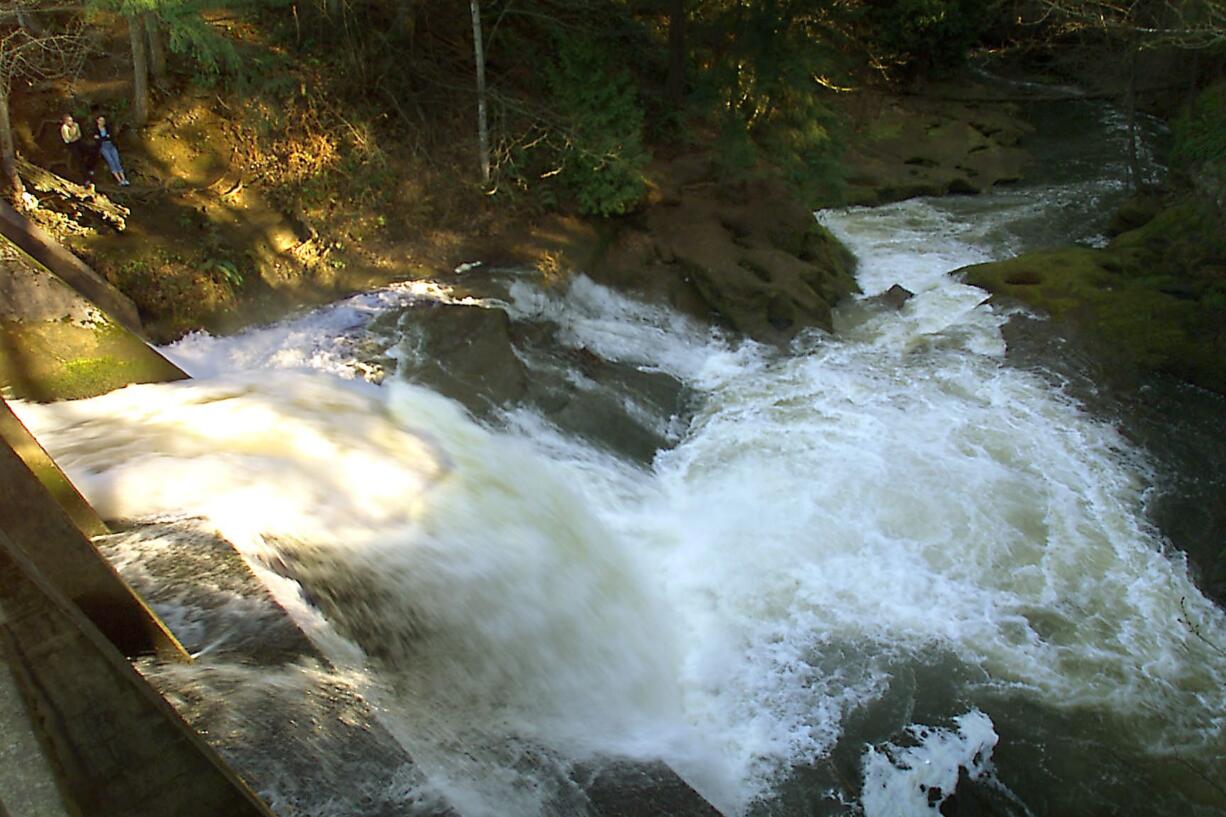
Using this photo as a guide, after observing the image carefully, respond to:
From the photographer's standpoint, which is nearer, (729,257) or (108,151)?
(108,151)

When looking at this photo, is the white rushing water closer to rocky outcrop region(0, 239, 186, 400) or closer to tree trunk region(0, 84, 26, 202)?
rocky outcrop region(0, 239, 186, 400)

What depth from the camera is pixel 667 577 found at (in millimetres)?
7172

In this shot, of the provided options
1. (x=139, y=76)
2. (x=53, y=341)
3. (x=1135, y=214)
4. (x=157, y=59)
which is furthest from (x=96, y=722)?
(x=1135, y=214)

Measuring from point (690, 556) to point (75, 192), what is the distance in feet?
24.4

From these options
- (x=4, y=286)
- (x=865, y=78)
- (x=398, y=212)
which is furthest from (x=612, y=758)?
(x=865, y=78)

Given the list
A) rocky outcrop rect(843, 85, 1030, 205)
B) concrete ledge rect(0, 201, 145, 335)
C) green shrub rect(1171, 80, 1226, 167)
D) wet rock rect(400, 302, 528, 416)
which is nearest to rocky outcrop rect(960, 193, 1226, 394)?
green shrub rect(1171, 80, 1226, 167)

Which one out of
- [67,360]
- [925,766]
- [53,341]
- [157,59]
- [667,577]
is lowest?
[925,766]

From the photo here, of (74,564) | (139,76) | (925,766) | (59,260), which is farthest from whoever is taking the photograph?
(139,76)

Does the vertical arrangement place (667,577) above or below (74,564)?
below

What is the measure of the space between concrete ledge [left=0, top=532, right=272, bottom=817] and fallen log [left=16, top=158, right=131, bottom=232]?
7231mm

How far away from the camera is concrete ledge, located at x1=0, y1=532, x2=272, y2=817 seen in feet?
8.66

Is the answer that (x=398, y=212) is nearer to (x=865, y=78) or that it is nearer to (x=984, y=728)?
(x=984, y=728)

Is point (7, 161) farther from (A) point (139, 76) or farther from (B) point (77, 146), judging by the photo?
(A) point (139, 76)

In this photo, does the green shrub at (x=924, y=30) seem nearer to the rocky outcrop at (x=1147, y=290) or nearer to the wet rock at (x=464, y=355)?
the rocky outcrop at (x=1147, y=290)
